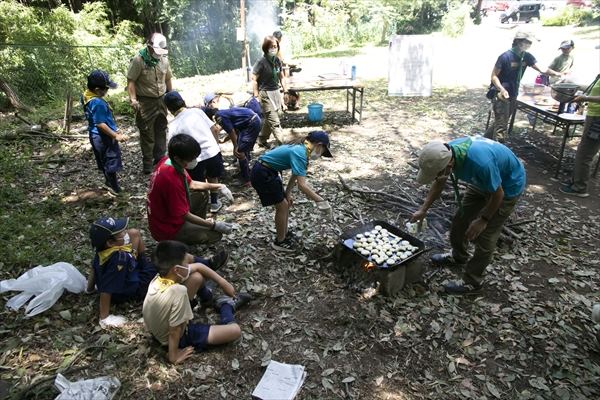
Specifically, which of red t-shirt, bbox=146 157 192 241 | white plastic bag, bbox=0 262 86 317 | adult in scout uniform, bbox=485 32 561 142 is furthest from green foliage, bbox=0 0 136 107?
adult in scout uniform, bbox=485 32 561 142

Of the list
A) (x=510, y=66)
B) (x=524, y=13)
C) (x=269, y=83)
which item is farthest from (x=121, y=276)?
(x=524, y=13)

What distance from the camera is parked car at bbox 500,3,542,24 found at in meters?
25.9

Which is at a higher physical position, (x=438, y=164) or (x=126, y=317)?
(x=438, y=164)

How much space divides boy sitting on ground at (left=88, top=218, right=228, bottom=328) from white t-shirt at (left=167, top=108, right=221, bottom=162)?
64.3 inches

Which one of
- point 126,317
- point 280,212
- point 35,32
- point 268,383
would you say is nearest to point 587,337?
point 268,383

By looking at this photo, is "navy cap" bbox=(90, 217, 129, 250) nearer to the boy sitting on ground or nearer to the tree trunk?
the boy sitting on ground

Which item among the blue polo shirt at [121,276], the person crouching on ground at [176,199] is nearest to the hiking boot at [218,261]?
the person crouching on ground at [176,199]

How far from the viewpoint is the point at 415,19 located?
2281cm

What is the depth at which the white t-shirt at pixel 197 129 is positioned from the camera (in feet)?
15.7

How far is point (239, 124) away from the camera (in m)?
5.96

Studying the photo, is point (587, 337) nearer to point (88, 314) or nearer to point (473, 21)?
point (88, 314)

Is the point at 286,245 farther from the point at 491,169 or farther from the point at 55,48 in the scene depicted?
the point at 55,48

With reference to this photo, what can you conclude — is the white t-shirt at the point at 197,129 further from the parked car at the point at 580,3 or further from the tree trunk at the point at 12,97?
the parked car at the point at 580,3

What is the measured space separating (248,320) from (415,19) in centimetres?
2370
